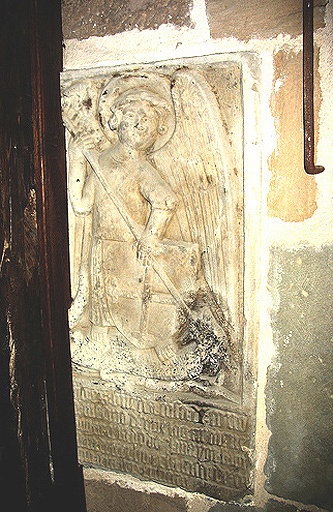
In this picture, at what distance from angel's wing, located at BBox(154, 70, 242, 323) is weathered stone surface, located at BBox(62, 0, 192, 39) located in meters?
0.20

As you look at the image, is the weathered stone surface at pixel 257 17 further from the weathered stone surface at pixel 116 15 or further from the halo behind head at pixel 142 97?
the halo behind head at pixel 142 97

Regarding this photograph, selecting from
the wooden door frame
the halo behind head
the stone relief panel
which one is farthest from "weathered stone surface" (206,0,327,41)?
the wooden door frame

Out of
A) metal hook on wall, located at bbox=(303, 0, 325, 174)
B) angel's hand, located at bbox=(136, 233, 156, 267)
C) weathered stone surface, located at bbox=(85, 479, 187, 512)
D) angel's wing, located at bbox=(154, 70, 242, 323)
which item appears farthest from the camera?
weathered stone surface, located at bbox=(85, 479, 187, 512)

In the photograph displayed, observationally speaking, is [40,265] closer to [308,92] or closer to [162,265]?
[162,265]

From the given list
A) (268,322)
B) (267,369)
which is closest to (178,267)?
(268,322)

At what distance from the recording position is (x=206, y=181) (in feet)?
4.49

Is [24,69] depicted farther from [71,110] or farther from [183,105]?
[183,105]

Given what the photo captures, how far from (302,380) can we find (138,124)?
37.4 inches

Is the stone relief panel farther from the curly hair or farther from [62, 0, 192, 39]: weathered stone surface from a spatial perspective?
[62, 0, 192, 39]: weathered stone surface

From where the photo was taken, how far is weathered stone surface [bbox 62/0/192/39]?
4.44 feet

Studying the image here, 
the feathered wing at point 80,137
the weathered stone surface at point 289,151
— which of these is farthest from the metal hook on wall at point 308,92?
the feathered wing at point 80,137

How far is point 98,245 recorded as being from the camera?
1521 mm

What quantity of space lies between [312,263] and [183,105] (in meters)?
0.61

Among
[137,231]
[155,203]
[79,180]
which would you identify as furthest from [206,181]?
[79,180]
